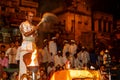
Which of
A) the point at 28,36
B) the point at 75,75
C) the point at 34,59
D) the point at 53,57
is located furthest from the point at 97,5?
the point at 75,75

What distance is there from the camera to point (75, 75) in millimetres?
7551

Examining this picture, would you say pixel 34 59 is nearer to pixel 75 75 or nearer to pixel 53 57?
pixel 75 75

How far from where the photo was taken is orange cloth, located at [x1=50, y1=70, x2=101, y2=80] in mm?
7487

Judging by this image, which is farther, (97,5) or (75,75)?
(97,5)

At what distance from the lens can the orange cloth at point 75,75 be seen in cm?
749

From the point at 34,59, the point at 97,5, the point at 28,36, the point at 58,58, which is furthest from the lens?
the point at 97,5

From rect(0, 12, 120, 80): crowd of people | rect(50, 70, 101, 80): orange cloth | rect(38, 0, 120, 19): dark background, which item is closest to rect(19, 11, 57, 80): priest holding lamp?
rect(0, 12, 120, 80): crowd of people

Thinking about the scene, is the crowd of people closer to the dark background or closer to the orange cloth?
the orange cloth

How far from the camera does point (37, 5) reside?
669 inches

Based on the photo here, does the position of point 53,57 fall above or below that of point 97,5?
below

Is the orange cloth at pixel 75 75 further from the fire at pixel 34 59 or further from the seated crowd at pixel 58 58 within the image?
the seated crowd at pixel 58 58

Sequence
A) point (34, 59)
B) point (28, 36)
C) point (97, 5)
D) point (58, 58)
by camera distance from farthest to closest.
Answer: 1. point (97, 5)
2. point (58, 58)
3. point (28, 36)
4. point (34, 59)

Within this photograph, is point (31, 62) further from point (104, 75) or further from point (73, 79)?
point (104, 75)

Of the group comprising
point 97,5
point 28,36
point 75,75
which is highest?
point 97,5
